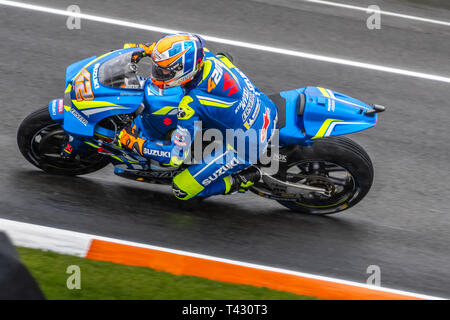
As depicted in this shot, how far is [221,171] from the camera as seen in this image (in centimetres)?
552

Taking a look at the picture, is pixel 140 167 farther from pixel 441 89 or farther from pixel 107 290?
pixel 441 89

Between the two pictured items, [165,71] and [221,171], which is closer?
[165,71]

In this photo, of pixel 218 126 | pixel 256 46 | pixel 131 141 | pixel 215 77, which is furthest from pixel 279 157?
pixel 256 46

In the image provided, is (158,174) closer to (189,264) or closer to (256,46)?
(189,264)

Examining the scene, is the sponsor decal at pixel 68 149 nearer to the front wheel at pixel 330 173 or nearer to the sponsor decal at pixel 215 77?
the sponsor decal at pixel 215 77

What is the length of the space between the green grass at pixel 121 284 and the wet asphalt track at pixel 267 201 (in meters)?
0.62

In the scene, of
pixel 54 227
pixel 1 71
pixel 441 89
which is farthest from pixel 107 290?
pixel 441 89

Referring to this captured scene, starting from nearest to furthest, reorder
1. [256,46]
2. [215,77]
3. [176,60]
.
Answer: [176,60], [215,77], [256,46]

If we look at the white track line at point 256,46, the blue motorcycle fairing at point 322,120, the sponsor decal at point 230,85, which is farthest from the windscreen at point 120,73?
the white track line at point 256,46

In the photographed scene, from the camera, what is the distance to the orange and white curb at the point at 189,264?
5.20 meters

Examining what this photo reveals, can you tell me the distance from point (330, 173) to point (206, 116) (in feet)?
4.92

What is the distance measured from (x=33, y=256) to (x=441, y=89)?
19.5 feet

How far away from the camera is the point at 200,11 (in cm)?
948

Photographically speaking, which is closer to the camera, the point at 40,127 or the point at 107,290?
the point at 107,290
